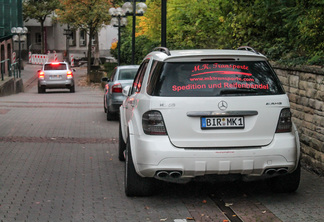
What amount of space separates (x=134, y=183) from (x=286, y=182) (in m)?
1.74

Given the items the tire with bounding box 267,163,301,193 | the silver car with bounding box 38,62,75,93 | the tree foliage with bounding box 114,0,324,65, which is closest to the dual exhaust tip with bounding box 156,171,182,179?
the tire with bounding box 267,163,301,193

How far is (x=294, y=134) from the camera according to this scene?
23.3ft

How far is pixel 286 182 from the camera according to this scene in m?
7.48

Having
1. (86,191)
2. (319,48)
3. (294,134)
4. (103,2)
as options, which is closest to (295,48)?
(319,48)

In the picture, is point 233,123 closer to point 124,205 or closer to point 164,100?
point 164,100

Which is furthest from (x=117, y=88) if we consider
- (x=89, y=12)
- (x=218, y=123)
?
(x=89, y=12)

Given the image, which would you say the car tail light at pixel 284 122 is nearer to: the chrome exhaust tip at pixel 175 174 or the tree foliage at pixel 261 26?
the chrome exhaust tip at pixel 175 174

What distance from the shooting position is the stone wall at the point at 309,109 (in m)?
8.73

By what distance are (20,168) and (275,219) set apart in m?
4.34

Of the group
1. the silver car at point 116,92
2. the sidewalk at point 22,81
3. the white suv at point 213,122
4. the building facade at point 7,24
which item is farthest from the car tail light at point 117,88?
the building facade at point 7,24

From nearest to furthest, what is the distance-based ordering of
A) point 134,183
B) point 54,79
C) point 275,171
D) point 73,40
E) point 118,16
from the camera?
point 275,171 < point 134,183 < point 118,16 < point 54,79 < point 73,40

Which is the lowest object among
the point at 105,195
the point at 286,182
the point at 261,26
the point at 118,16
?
the point at 105,195

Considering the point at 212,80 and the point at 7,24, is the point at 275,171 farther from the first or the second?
the point at 7,24

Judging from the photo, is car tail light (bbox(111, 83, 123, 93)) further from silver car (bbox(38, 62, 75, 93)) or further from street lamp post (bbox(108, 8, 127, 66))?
silver car (bbox(38, 62, 75, 93))
